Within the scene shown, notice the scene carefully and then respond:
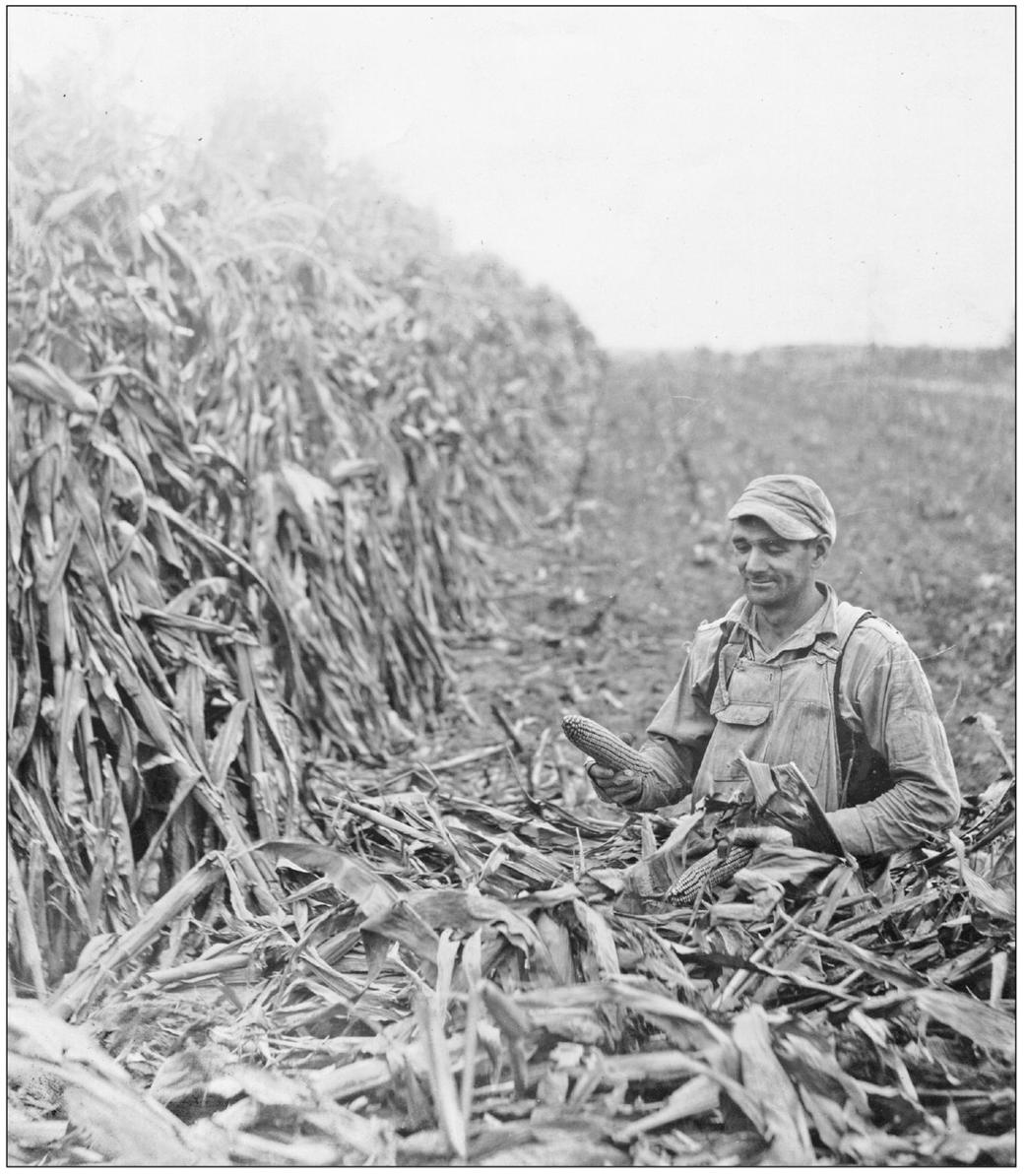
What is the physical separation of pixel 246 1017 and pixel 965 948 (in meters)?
1.08

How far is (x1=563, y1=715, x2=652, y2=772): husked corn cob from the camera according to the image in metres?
1.80

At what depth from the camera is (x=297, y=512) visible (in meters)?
2.75

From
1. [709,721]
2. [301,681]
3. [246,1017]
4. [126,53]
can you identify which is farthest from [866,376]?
[246,1017]

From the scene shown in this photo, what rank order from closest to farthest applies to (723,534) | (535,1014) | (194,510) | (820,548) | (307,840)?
(535,1014)
(820,548)
(307,840)
(194,510)
(723,534)

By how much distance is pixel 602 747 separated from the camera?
1818 millimetres

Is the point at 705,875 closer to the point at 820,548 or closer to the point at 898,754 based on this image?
→ the point at 898,754

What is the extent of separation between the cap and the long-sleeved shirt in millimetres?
122

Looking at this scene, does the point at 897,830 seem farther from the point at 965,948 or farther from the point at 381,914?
the point at 381,914

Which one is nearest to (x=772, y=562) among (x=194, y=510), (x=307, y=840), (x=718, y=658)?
(x=718, y=658)

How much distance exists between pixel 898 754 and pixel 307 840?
0.98 metres

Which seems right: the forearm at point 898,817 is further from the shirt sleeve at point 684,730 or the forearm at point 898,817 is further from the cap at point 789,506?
the cap at point 789,506

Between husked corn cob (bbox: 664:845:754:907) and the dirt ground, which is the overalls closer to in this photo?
husked corn cob (bbox: 664:845:754:907)

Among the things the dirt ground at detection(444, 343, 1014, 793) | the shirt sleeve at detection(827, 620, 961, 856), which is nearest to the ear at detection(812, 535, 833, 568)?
the shirt sleeve at detection(827, 620, 961, 856)

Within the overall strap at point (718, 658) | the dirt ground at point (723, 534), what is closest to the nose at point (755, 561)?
the overall strap at point (718, 658)
